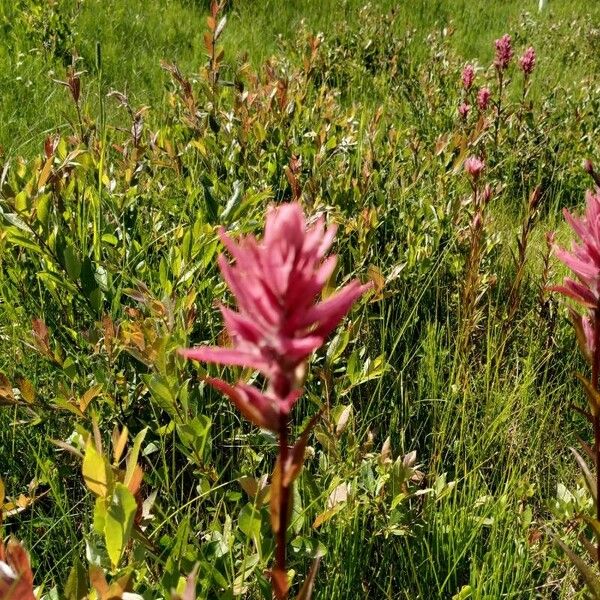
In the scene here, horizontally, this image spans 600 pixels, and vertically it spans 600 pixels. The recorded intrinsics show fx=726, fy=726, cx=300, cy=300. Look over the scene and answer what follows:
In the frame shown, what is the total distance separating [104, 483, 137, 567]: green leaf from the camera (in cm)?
91

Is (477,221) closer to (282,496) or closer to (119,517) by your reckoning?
(119,517)

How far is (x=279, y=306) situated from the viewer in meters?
0.58

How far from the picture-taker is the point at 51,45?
3969mm

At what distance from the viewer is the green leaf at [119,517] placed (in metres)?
0.91

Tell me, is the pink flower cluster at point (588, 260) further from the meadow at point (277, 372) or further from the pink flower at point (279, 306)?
the pink flower at point (279, 306)

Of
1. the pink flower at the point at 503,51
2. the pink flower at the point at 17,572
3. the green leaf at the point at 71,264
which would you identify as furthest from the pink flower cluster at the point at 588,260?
the pink flower at the point at 503,51

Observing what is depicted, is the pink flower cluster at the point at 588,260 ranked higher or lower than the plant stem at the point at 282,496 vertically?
higher

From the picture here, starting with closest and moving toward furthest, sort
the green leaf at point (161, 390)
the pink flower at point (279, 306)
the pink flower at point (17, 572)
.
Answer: the pink flower at point (279, 306), the pink flower at point (17, 572), the green leaf at point (161, 390)

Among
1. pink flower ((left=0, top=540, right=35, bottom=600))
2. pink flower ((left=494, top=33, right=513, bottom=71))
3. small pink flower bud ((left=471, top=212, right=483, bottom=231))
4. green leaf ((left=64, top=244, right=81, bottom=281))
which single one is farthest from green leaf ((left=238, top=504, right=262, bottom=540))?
pink flower ((left=494, top=33, right=513, bottom=71))

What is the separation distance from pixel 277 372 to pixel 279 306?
5 centimetres

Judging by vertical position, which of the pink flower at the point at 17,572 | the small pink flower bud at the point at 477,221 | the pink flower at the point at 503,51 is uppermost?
the pink flower at the point at 503,51

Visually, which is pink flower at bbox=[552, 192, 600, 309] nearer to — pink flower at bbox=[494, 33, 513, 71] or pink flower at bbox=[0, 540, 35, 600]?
pink flower at bbox=[0, 540, 35, 600]

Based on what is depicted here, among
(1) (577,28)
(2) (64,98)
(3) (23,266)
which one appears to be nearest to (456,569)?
(3) (23,266)

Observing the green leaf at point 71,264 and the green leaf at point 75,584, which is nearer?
the green leaf at point 75,584
